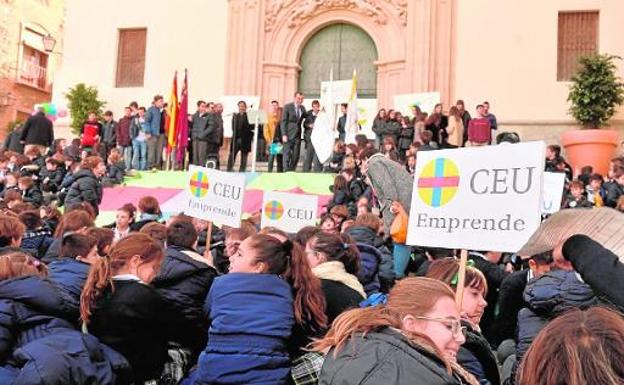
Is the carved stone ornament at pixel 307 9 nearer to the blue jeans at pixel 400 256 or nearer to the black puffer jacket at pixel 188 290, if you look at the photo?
the blue jeans at pixel 400 256

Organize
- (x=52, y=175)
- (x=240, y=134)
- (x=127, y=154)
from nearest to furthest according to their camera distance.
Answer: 1. (x=52, y=175)
2. (x=240, y=134)
3. (x=127, y=154)

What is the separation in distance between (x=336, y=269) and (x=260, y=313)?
94cm

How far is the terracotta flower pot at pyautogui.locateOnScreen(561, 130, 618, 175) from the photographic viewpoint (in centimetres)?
1669

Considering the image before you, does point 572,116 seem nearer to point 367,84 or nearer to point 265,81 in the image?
point 367,84

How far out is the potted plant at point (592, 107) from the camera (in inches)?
663

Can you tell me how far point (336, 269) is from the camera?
15.5 ft

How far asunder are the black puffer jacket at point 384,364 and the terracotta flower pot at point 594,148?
1520 cm

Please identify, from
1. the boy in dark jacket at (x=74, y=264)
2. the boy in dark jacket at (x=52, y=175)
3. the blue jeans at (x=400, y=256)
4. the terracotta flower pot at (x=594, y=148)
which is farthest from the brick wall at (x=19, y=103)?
the boy in dark jacket at (x=74, y=264)

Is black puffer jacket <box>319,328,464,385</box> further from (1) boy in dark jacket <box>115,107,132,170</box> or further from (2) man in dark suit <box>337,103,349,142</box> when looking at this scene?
(1) boy in dark jacket <box>115,107,132,170</box>

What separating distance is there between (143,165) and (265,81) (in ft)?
16.5

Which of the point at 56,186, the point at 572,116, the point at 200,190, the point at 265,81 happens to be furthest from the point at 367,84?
the point at 200,190

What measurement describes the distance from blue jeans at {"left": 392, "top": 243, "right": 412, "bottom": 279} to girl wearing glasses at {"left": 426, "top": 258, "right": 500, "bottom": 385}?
350 centimetres

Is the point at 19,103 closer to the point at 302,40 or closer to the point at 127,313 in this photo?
the point at 302,40

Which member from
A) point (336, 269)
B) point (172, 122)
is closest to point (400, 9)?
point (172, 122)
